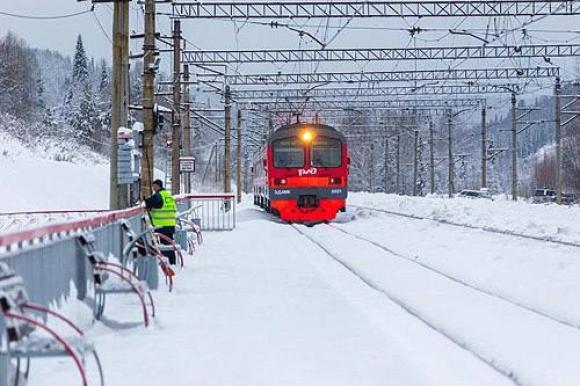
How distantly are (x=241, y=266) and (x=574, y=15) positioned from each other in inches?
714

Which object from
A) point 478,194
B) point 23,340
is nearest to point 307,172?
point 23,340

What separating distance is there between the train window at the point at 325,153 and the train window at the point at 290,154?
45 cm

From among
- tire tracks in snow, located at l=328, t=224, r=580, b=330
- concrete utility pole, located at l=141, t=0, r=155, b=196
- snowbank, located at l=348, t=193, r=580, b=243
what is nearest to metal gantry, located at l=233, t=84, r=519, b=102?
snowbank, located at l=348, t=193, r=580, b=243

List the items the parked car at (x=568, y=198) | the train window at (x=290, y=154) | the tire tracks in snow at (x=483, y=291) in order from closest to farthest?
the tire tracks in snow at (x=483, y=291)
the train window at (x=290, y=154)
the parked car at (x=568, y=198)

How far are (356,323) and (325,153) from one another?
21788 millimetres

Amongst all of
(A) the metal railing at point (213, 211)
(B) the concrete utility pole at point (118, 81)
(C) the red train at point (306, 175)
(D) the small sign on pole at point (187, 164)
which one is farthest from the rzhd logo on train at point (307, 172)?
(B) the concrete utility pole at point (118, 81)

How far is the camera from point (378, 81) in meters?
44.8

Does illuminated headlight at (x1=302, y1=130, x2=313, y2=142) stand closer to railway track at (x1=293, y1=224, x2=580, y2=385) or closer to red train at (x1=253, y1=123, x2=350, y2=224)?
red train at (x1=253, y1=123, x2=350, y2=224)

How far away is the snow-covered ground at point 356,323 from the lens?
7.25 m

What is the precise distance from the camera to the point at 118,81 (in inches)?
687

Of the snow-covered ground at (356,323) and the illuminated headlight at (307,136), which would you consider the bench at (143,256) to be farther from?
the illuminated headlight at (307,136)

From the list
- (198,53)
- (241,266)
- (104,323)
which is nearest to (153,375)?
(104,323)

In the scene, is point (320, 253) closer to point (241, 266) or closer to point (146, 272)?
point (241, 266)

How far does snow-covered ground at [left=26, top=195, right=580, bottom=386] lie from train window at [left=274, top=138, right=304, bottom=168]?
42.0 ft
